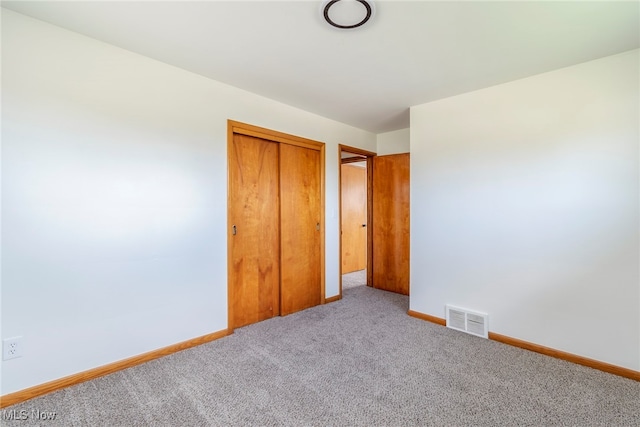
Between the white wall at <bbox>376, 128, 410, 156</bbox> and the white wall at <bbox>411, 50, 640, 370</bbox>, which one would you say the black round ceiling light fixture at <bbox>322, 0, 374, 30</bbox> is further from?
the white wall at <bbox>376, 128, 410, 156</bbox>

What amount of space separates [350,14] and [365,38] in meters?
0.27

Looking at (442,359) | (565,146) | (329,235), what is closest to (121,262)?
(329,235)

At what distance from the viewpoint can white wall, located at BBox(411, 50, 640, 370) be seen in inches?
80.1

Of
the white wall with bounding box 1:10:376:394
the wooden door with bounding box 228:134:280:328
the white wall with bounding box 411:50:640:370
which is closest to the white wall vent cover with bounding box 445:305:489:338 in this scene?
the white wall with bounding box 411:50:640:370

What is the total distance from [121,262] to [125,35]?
60.5 inches

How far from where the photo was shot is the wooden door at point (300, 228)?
3186mm

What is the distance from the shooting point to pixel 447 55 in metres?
2.06

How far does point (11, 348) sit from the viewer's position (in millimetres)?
1665

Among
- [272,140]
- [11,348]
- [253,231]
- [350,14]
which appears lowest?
[11,348]

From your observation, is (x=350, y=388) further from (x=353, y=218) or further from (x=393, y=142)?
(x=353, y=218)

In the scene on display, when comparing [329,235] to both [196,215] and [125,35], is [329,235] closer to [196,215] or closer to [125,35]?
[196,215]

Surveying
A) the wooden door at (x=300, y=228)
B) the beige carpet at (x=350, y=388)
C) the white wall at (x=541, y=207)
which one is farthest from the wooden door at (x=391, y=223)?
the beige carpet at (x=350, y=388)

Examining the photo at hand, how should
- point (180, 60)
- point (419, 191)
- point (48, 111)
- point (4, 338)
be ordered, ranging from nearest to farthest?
point (4, 338) < point (48, 111) < point (180, 60) < point (419, 191)

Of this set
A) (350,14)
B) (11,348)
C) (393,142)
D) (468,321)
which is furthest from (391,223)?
(11,348)
